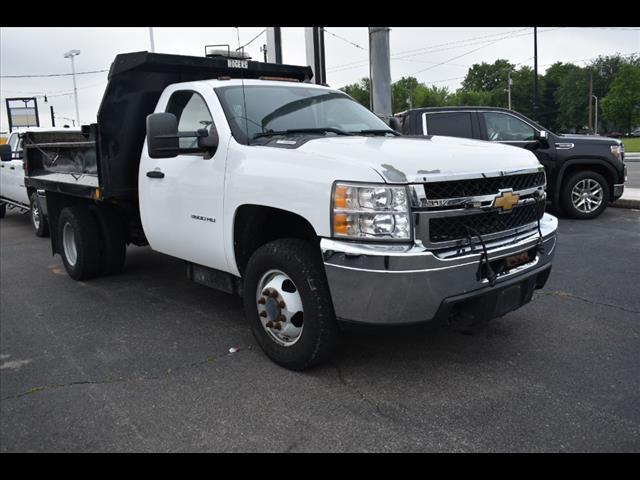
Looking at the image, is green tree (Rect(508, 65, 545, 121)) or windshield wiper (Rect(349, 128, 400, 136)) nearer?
windshield wiper (Rect(349, 128, 400, 136))

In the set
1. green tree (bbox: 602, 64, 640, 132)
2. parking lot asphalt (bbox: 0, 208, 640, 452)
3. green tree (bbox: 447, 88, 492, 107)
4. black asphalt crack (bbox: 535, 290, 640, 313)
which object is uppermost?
green tree (bbox: 447, 88, 492, 107)

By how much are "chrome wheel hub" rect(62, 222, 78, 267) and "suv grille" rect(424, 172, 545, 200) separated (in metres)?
4.97

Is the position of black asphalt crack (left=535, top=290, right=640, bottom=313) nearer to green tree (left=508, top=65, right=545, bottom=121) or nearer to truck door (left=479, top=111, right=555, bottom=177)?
truck door (left=479, top=111, right=555, bottom=177)

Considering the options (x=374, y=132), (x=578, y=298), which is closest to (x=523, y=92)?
(x=578, y=298)

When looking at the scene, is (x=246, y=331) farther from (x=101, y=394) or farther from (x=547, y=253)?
(x=547, y=253)

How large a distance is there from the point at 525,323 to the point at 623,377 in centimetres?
112

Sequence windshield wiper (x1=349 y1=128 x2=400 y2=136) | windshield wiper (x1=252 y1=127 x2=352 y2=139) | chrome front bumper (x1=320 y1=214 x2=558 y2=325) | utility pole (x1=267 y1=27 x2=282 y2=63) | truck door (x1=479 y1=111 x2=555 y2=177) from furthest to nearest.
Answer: utility pole (x1=267 y1=27 x2=282 y2=63) < truck door (x1=479 y1=111 x2=555 y2=177) < windshield wiper (x1=349 y1=128 x2=400 y2=136) < windshield wiper (x1=252 y1=127 x2=352 y2=139) < chrome front bumper (x1=320 y1=214 x2=558 y2=325)

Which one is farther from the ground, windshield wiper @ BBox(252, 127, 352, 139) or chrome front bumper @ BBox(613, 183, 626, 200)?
windshield wiper @ BBox(252, 127, 352, 139)

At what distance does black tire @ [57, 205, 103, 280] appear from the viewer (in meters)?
6.53

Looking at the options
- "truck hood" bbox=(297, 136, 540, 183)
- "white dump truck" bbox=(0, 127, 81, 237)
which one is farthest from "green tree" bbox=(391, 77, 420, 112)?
"truck hood" bbox=(297, 136, 540, 183)

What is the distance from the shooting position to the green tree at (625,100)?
82.4 m

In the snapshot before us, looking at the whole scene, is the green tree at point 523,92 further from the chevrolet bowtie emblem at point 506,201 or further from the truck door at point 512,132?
the chevrolet bowtie emblem at point 506,201

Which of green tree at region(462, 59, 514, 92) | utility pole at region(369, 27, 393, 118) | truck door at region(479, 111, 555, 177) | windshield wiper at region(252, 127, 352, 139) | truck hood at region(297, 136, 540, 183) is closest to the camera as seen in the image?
truck hood at region(297, 136, 540, 183)

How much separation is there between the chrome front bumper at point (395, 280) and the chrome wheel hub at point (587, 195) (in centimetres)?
713
